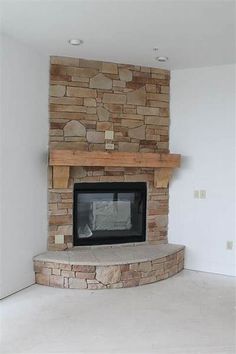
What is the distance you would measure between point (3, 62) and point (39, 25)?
489 millimetres

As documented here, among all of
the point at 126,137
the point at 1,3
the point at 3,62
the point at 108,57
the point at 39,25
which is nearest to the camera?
the point at 1,3

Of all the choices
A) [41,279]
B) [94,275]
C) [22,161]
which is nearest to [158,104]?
[22,161]

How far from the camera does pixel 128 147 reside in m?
4.07

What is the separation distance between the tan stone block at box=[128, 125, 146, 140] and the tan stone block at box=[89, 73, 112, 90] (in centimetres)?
54

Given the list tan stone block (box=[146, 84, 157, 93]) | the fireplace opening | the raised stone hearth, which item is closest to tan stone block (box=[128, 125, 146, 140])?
tan stone block (box=[146, 84, 157, 93])

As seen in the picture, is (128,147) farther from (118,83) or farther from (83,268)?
(83,268)

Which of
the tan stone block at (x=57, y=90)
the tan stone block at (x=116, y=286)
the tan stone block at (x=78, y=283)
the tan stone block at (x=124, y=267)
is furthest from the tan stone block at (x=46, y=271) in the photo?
the tan stone block at (x=57, y=90)

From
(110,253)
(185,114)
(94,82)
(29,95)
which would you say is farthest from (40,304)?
(185,114)

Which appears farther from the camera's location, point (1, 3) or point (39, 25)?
point (39, 25)

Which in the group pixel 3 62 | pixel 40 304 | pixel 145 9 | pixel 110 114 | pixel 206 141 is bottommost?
pixel 40 304

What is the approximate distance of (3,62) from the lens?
3148 millimetres

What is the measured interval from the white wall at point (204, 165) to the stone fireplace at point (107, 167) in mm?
149

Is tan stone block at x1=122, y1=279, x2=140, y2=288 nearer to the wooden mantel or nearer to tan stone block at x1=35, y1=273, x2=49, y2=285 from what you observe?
tan stone block at x1=35, y1=273, x2=49, y2=285

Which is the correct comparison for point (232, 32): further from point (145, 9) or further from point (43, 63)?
point (43, 63)
